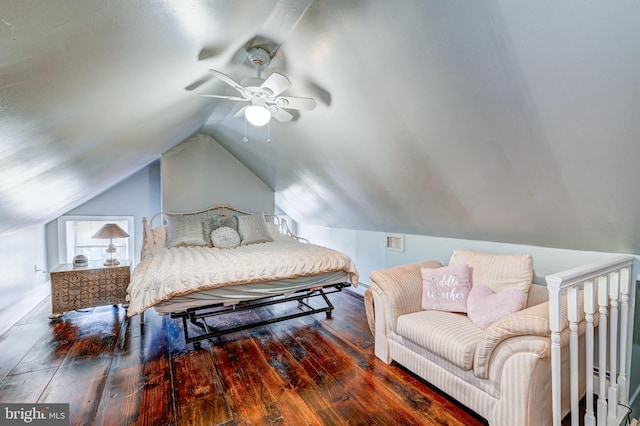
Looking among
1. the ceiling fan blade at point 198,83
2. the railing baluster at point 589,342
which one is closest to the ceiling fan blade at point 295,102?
the ceiling fan blade at point 198,83

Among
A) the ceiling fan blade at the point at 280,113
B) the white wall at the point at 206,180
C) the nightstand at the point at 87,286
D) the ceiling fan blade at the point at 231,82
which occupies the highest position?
the ceiling fan blade at the point at 231,82

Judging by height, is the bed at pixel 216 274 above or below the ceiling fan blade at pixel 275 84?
below

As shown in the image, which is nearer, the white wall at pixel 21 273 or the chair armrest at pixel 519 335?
the chair armrest at pixel 519 335

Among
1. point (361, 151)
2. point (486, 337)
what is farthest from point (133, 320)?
point (486, 337)

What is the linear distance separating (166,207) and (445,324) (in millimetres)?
4080

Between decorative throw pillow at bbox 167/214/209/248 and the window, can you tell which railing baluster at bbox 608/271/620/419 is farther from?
the window

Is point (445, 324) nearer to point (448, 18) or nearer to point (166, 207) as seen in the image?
point (448, 18)

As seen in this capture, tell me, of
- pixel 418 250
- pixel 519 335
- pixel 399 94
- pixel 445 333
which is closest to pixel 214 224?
pixel 418 250

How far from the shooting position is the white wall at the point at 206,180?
168 inches

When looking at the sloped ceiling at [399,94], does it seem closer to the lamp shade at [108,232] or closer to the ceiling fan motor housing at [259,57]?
the ceiling fan motor housing at [259,57]

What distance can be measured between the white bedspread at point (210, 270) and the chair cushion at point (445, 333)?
1.03 meters

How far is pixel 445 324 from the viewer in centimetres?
188

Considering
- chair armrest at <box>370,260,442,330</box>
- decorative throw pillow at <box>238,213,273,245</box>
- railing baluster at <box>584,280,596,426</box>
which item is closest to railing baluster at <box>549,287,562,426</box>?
railing baluster at <box>584,280,596,426</box>

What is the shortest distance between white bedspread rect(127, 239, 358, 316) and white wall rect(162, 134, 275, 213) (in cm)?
140
